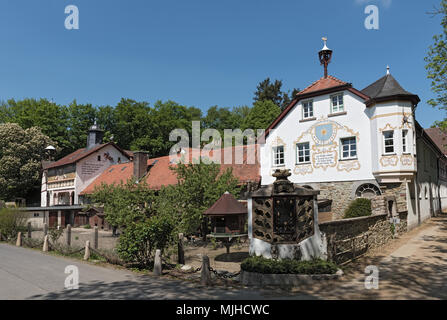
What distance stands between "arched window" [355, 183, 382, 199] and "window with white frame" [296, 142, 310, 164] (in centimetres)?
364

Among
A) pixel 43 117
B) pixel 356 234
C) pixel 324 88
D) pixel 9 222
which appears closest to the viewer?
pixel 356 234

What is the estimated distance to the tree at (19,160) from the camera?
41719 millimetres

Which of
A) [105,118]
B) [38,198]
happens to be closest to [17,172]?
[38,198]

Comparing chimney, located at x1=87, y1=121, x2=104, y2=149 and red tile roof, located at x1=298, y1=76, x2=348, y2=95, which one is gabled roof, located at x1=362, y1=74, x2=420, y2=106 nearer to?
red tile roof, located at x1=298, y1=76, x2=348, y2=95

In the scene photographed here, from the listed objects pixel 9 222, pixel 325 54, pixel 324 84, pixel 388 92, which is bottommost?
pixel 9 222

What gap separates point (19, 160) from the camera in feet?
139

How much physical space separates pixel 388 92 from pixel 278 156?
7.84m

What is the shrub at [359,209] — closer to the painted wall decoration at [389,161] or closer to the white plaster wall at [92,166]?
the painted wall decoration at [389,161]

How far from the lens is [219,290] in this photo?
950cm

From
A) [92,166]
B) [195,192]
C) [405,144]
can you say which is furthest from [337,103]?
[92,166]

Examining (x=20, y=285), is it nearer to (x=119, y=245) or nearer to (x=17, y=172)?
(x=119, y=245)

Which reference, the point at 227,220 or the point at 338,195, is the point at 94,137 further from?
the point at 227,220

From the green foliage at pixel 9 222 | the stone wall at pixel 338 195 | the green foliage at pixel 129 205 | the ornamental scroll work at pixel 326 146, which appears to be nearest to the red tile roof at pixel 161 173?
the green foliage at pixel 129 205
